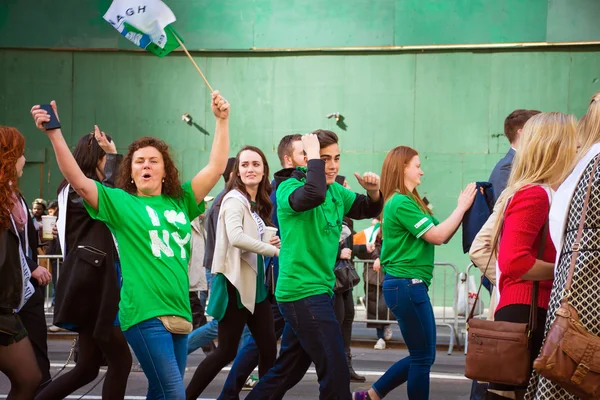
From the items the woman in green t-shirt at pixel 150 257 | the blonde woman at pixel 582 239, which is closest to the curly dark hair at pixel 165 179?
the woman in green t-shirt at pixel 150 257

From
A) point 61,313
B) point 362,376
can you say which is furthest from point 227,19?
point 61,313

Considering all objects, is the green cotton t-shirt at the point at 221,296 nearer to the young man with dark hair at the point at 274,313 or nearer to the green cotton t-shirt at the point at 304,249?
the young man with dark hair at the point at 274,313

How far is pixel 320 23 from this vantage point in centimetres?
1669

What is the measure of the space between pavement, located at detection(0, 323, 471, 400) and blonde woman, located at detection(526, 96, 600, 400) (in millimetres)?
4298

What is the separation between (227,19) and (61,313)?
11678 mm

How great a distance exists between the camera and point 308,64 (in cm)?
1677

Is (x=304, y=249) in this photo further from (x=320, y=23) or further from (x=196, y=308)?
(x=320, y=23)

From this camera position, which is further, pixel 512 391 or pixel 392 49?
pixel 392 49

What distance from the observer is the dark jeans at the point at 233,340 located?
6.94 m

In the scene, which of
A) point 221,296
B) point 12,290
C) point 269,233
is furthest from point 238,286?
point 12,290

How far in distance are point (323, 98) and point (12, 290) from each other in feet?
38.7

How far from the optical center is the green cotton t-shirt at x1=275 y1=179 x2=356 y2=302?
5.77 meters

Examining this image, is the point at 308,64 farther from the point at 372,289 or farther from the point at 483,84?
the point at 372,289

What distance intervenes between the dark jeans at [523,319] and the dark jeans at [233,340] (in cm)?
273
